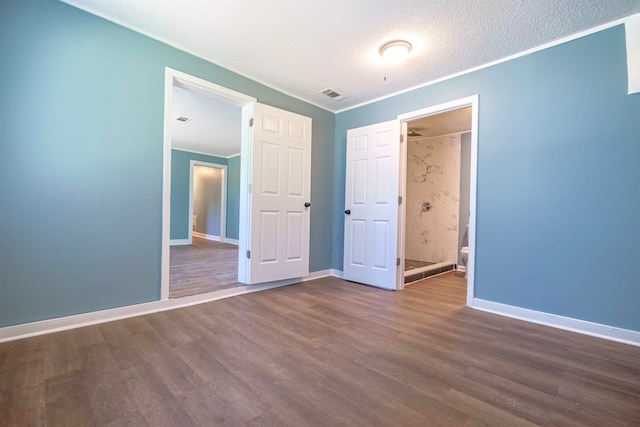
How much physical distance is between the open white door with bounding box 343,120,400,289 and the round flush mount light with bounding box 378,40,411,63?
894 millimetres

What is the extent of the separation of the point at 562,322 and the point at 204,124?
5.48m

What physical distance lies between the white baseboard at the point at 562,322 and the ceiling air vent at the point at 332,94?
2.84 metres

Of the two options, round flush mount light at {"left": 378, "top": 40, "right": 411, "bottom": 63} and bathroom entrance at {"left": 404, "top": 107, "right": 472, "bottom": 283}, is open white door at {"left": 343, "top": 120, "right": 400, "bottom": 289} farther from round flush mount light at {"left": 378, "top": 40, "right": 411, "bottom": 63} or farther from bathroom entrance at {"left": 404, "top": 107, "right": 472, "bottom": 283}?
bathroom entrance at {"left": 404, "top": 107, "right": 472, "bottom": 283}

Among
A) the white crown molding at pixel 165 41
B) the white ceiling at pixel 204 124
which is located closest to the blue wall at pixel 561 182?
the white crown molding at pixel 165 41

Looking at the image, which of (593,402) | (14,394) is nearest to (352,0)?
(593,402)

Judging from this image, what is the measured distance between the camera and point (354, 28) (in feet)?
7.20

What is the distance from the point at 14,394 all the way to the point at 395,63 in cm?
352

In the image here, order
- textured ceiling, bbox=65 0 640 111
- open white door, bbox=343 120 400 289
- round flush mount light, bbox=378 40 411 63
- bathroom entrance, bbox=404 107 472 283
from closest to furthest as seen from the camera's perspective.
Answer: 1. textured ceiling, bbox=65 0 640 111
2. round flush mount light, bbox=378 40 411 63
3. open white door, bbox=343 120 400 289
4. bathroom entrance, bbox=404 107 472 283

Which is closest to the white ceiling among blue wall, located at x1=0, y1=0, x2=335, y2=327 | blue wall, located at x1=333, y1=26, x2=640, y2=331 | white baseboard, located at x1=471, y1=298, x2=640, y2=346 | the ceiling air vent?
blue wall, located at x1=0, y1=0, x2=335, y2=327

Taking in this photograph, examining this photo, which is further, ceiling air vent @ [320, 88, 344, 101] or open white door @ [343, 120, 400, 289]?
ceiling air vent @ [320, 88, 344, 101]

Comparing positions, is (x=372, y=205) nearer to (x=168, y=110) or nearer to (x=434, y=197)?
(x=434, y=197)

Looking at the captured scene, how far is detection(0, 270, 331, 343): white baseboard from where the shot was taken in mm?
1856

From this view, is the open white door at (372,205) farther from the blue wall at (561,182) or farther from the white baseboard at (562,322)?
the white baseboard at (562,322)

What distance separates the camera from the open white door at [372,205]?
129 inches
